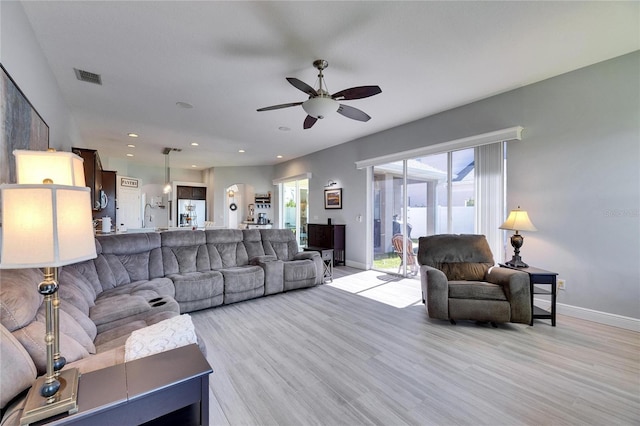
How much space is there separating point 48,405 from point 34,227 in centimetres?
59

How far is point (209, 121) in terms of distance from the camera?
4699 mm

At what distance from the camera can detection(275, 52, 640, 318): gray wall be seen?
9.39ft

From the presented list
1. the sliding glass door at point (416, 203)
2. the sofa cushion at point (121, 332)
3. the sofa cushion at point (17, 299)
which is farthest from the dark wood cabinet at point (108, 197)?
the sliding glass door at point (416, 203)

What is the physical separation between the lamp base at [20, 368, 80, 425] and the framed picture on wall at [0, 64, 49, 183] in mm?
1304

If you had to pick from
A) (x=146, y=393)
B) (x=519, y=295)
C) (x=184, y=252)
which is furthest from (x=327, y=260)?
(x=146, y=393)

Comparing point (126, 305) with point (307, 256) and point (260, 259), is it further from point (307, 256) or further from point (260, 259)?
point (307, 256)

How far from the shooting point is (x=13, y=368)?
0.97 meters

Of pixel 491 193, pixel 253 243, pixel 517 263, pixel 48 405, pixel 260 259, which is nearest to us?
pixel 48 405

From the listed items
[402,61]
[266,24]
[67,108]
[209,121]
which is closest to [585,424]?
[402,61]

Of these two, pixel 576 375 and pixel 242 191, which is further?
pixel 242 191

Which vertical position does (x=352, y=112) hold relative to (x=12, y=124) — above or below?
above

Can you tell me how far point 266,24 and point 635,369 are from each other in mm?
4198

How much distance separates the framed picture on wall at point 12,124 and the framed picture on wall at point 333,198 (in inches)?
204

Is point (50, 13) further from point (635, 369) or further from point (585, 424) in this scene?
point (635, 369)
